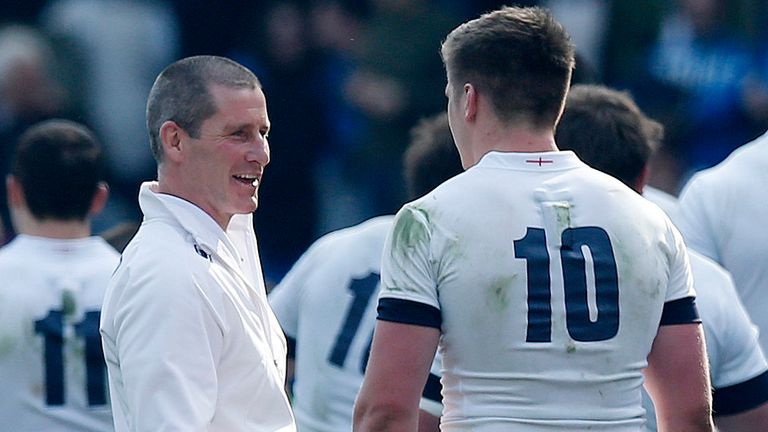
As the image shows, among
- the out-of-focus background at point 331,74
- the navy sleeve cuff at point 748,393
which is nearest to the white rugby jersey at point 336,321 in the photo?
the navy sleeve cuff at point 748,393

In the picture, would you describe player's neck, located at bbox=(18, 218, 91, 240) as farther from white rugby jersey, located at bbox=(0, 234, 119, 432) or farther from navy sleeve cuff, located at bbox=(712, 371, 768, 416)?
navy sleeve cuff, located at bbox=(712, 371, 768, 416)

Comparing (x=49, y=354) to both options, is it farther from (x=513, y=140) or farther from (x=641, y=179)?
(x=513, y=140)

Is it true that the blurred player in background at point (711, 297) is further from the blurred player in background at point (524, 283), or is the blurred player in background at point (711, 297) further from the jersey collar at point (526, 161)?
the jersey collar at point (526, 161)

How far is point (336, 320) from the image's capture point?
13.7ft

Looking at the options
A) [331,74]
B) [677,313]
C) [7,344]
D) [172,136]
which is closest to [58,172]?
[7,344]

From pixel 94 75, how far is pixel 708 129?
2.46 meters

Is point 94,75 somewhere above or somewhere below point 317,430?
above

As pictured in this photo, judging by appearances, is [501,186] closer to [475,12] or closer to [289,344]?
[289,344]

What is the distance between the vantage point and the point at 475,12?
6082mm

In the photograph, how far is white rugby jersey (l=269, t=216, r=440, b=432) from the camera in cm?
416

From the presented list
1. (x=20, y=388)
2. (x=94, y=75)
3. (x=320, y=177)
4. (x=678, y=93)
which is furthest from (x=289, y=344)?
(x=678, y=93)

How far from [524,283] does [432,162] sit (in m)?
1.23

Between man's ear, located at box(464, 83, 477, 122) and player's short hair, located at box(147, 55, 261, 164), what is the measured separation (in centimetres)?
47

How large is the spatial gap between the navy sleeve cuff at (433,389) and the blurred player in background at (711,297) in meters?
0.50
